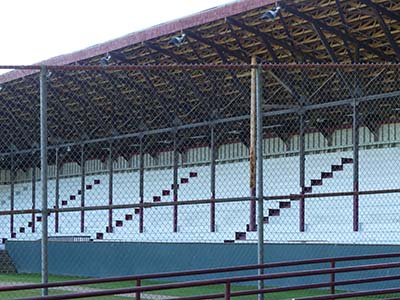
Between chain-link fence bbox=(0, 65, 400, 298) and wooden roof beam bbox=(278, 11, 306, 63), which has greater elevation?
wooden roof beam bbox=(278, 11, 306, 63)

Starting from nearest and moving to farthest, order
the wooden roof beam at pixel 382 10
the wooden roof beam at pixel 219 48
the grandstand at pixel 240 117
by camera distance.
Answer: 1. the wooden roof beam at pixel 382 10
2. the grandstand at pixel 240 117
3. the wooden roof beam at pixel 219 48

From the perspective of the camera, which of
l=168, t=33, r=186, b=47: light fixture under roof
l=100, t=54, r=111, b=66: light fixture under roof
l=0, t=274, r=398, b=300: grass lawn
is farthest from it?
l=100, t=54, r=111, b=66: light fixture under roof

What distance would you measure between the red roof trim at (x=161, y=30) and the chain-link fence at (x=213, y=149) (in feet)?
3.46

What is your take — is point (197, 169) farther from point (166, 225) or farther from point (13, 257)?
point (13, 257)

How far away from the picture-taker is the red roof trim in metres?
24.2

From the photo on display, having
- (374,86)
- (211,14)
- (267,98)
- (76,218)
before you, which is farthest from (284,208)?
(76,218)

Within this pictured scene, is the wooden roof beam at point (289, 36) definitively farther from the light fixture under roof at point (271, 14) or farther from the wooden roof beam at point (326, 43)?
the light fixture under roof at point (271, 14)

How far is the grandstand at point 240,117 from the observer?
2523cm

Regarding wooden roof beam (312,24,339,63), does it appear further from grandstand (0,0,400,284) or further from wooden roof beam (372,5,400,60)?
wooden roof beam (372,5,400,60)

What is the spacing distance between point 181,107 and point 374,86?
7.49 m

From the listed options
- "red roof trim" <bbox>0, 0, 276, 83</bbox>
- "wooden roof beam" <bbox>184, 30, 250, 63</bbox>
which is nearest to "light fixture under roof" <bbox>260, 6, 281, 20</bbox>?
"red roof trim" <bbox>0, 0, 276, 83</bbox>

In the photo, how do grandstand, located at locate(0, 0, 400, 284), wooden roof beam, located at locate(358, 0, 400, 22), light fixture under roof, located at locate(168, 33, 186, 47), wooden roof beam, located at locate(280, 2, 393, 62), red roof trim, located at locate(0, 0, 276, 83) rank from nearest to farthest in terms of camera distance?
wooden roof beam, located at locate(358, 0, 400, 22)
wooden roof beam, located at locate(280, 2, 393, 62)
red roof trim, located at locate(0, 0, 276, 83)
grandstand, located at locate(0, 0, 400, 284)
light fixture under roof, located at locate(168, 33, 186, 47)

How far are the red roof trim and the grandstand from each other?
0.04m

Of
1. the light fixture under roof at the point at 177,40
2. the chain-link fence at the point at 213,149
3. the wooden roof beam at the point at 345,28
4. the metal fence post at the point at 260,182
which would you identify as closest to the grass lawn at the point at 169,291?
the chain-link fence at the point at 213,149
